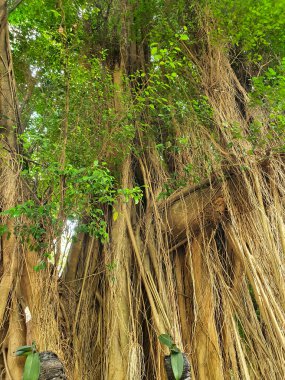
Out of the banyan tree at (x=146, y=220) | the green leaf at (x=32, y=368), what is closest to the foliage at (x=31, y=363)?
the green leaf at (x=32, y=368)

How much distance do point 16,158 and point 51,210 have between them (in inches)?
20.7

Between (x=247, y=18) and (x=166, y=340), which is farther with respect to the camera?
(x=247, y=18)

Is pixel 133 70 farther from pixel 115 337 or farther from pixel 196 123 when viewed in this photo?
pixel 115 337

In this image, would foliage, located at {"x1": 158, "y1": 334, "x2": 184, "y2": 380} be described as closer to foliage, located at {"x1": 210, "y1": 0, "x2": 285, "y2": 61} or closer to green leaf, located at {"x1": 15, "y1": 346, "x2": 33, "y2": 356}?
green leaf, located at {"x1": 15, "y1": 346, "x2": 33, "y2": 356}

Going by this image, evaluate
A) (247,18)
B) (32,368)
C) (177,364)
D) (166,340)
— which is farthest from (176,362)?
(247,18)

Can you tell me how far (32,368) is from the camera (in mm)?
1356

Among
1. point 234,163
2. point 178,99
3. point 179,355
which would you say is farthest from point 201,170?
point 179,355

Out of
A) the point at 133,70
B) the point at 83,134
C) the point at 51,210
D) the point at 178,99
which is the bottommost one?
the point at 51,210

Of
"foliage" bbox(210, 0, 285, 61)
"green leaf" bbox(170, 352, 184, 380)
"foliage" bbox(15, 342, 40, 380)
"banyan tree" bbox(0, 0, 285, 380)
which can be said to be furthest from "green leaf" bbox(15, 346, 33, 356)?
"foliage" bbox(210, 0, 285, 61)

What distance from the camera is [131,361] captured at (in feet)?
6.11

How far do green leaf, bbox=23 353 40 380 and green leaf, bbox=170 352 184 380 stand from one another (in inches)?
22.2

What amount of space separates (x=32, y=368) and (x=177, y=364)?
61 cm

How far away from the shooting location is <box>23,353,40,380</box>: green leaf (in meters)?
1.33

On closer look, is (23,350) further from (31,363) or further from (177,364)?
(177,364)
